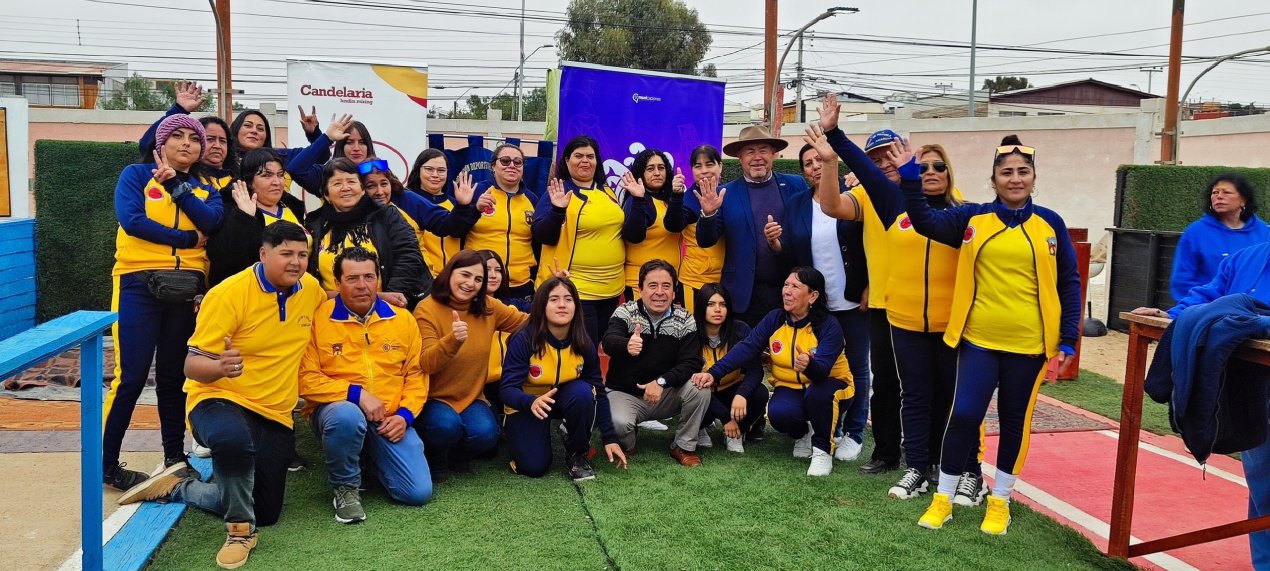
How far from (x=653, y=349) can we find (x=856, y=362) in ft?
3.71

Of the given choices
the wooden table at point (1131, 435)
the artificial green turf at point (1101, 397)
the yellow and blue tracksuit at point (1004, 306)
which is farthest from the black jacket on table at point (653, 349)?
the artificial green turf at point (1101, 397)

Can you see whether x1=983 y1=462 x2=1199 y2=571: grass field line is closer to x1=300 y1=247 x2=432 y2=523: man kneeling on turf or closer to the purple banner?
x1=300 y1=247 x2=432 y2=523: man kneeling on turf

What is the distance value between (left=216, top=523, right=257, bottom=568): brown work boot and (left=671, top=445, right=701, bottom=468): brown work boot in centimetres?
217

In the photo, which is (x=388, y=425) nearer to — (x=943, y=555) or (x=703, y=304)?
(x=703, y=304)

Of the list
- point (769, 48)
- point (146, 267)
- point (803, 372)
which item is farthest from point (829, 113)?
point (769, 48)

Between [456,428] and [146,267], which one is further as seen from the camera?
[456,428]

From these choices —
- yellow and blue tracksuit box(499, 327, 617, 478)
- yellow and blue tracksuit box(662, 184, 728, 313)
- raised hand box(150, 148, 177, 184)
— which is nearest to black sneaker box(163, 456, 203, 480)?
raised hand box(150, 148, 177, 184)

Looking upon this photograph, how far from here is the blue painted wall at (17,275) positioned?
25.1ft

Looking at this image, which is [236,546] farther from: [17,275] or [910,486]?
[17,275]

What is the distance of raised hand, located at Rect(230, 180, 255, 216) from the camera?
4.20 metres

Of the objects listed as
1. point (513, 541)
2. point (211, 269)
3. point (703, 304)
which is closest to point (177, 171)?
point (211, 269)

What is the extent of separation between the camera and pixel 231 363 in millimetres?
3477

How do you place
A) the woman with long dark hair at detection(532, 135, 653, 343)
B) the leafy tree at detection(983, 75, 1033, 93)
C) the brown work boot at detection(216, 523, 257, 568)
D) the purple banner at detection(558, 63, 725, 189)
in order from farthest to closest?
the leafy tree at detection(983, 75, 1033, 93) < the purple banner at detection(558, 63, 725, 189) < the woman with long dark hair at detection(532, 135, 653, 343) < the brown work boot at detection(216, 523, 257, 568)

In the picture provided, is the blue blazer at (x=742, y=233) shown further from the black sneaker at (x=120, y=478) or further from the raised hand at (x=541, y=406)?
the black sneaker at (x=120, y=478)
